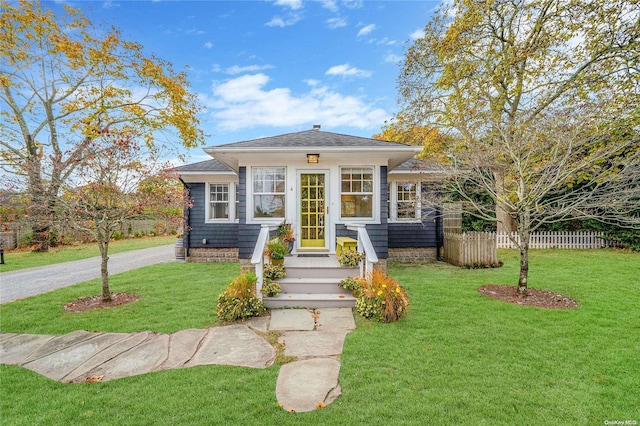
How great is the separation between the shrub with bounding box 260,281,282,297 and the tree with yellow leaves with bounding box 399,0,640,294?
4845mm

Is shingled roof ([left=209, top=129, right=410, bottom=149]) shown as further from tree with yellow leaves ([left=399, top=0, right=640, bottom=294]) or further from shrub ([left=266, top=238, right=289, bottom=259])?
shrub ([left=266, top=238, right=289, bottom=259])

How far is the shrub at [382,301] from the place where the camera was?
4617 mm

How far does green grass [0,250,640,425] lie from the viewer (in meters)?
2.53

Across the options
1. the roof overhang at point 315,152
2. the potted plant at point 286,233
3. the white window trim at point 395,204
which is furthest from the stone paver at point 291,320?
the white window trim at point 395,204

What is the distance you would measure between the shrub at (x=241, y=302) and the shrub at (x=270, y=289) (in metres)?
0.28

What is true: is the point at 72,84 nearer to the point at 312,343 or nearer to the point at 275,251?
the point at 275,251

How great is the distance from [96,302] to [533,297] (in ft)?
29.3

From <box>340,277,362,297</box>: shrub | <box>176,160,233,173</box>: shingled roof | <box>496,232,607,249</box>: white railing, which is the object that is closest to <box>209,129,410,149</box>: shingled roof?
<box>340,277,362,297</box>: shrub

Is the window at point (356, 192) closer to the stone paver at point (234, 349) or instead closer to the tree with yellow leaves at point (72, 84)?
the stone paver at point (234, 349)

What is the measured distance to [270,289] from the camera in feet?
17.9

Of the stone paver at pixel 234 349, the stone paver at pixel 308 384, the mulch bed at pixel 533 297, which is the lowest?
the stone paver at pixel 308 384

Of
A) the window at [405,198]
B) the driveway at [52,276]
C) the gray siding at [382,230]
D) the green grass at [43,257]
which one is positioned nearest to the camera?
the driveway at [52,276]

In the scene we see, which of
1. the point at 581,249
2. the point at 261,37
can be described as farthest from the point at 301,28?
the point at 581,249

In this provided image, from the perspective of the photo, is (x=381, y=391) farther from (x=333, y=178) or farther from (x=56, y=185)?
(x=56, y=185)
